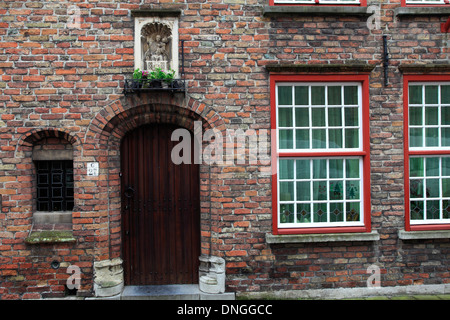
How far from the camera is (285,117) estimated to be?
514cm

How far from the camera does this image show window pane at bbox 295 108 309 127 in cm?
516

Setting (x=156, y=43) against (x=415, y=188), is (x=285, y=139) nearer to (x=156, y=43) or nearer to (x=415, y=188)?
(x=415, y=188)

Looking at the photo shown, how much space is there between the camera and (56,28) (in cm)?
482

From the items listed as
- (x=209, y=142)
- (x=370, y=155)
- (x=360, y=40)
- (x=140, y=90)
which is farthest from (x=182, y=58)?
(x=370, y=155)

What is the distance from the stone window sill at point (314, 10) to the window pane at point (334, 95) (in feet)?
3.69

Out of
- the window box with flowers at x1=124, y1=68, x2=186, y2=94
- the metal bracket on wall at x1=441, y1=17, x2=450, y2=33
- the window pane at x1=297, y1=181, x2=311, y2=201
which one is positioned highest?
the metal bracket on wall at x1=441, y1=17, x2=450, y2=33

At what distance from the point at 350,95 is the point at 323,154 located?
1.04 metres

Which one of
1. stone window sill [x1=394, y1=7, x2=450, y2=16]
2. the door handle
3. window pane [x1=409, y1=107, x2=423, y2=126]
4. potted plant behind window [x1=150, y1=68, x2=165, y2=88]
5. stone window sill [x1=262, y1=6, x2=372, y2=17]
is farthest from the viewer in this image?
window pane [x1=409, y1=107, x2=423, y2=126]

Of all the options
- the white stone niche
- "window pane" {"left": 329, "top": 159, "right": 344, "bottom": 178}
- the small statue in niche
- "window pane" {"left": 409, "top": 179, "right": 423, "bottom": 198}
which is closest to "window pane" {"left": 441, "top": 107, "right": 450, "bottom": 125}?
"window pane" {"left": 409, "top": 179, "right": 423, "bottom": 198}

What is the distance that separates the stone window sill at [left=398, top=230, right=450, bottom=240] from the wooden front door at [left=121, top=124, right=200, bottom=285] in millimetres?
3190

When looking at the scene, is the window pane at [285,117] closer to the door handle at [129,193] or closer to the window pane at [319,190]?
the window pane at [319,190]

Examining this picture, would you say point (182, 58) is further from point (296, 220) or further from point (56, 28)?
point (296, 220)

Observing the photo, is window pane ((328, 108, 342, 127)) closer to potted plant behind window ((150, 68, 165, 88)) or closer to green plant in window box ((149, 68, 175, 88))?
green plant in window box ((149, 68, 175, 88))

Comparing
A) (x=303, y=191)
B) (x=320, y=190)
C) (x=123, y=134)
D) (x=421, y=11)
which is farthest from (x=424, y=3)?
(x=123, y=134)
